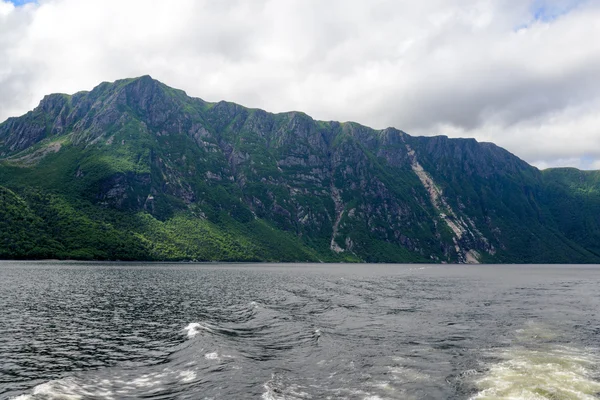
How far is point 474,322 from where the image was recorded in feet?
199

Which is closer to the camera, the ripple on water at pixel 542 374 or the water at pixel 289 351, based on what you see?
the ripple on water at pixel 542 374

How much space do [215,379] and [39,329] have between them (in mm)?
30855

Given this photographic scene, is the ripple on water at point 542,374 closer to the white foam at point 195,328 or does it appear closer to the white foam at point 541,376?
the white foam at point 541,376

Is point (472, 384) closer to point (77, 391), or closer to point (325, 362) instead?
point (325, 362)

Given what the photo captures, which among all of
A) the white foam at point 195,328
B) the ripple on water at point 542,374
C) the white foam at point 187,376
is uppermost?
the white foam at point 187,376

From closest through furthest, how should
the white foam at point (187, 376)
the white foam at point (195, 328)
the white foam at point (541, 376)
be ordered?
1. the white foam at point (541, 376)
2. the white foam at point (187, 376)
3. the white foam at point (195, 328)

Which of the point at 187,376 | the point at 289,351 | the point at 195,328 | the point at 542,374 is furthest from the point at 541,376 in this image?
the point at 195,328

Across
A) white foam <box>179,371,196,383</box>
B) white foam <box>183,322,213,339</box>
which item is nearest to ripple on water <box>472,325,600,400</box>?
white foam <box>179,371,196,383</box>

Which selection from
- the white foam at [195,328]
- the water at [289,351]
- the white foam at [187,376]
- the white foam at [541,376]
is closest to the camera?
the white foam at [541,376]

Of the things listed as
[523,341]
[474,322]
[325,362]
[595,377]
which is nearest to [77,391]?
[325,362]

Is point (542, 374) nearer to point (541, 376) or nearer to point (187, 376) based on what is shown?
point (541, 376)

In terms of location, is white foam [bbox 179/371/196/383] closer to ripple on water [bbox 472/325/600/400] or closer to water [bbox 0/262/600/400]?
water [bbox 0/262/600/400]

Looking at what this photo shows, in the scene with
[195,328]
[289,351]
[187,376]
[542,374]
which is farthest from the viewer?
[195,328]

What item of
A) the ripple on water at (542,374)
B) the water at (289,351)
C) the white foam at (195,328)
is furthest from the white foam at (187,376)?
the ripple on water at (542,374)
